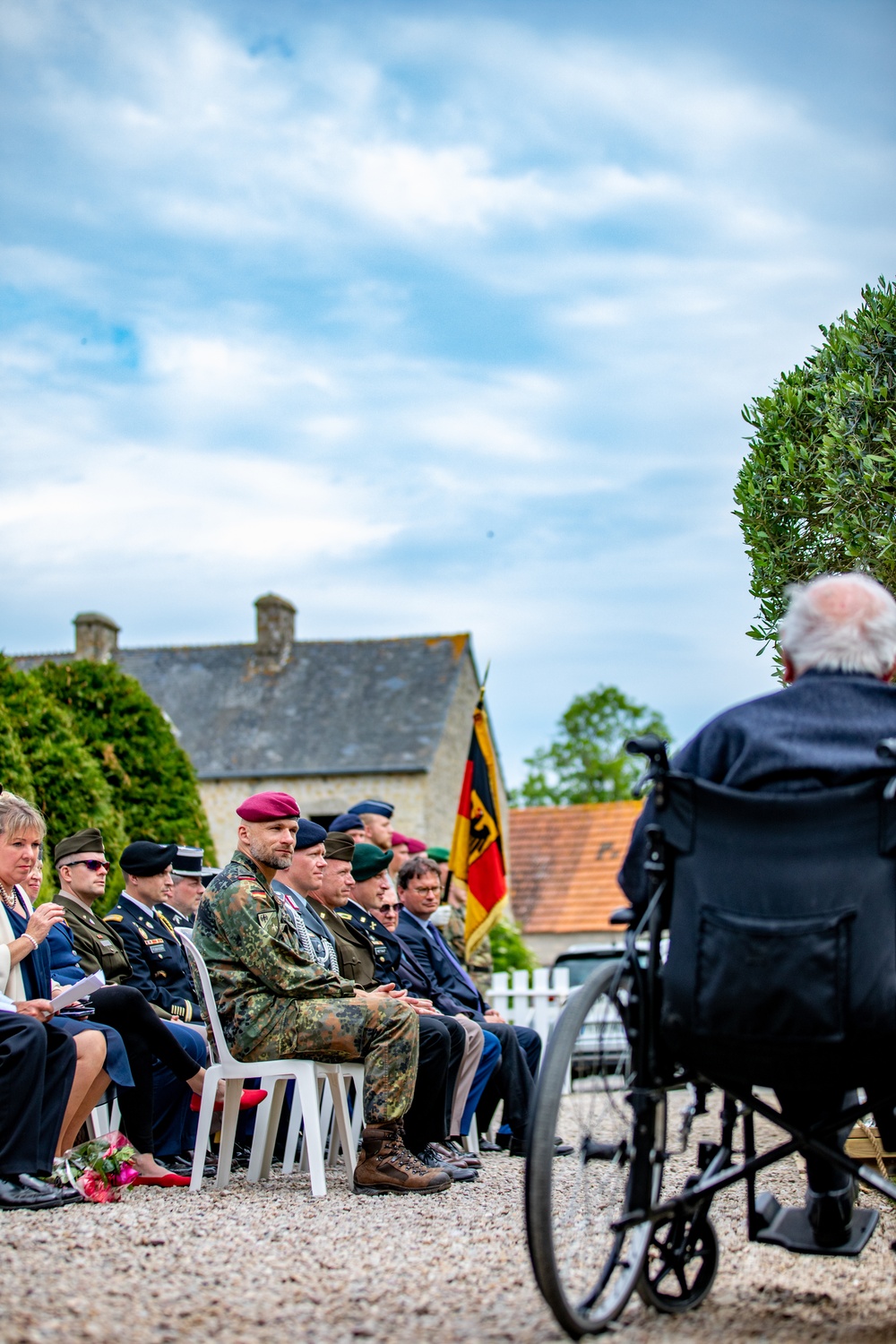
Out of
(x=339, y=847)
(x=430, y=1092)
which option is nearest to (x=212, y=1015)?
(x=430, y=1092)

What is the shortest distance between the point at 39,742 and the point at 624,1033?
25.9ft

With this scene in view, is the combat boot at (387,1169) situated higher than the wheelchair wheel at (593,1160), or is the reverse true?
the wheelchair wheel at (593,1160)

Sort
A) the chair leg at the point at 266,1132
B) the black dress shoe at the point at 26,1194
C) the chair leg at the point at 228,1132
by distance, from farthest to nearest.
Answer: the chair leg at the point at 266,1132 → the chair leg at the point at 228,1132 → the black dress shoe at the point at 26,1194

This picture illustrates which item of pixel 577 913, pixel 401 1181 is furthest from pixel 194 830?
pixel 577 913

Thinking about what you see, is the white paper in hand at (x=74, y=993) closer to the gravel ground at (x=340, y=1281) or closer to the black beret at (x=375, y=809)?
the gravel ground at (x=340, y=1281)

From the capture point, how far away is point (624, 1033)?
3.13 metres

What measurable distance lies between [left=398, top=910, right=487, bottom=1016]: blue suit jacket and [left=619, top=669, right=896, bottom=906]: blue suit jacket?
4923 millimetres

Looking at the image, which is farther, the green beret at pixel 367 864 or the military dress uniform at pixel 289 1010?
the green beret at pixel 367 864

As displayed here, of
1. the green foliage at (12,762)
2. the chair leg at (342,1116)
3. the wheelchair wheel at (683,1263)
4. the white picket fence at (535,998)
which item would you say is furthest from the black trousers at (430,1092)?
the white picket fence at (535,998)

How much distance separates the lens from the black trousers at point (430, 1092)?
638 centimetres

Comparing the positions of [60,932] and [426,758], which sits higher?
[426,758]

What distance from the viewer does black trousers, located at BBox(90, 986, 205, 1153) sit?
5691 mm

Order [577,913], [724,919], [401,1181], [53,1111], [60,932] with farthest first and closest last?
[577,913]
[60,932]
[401,1181]
[53,1111]
[724,919]

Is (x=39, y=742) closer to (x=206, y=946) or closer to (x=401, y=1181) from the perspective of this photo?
(x=206, y=946)
